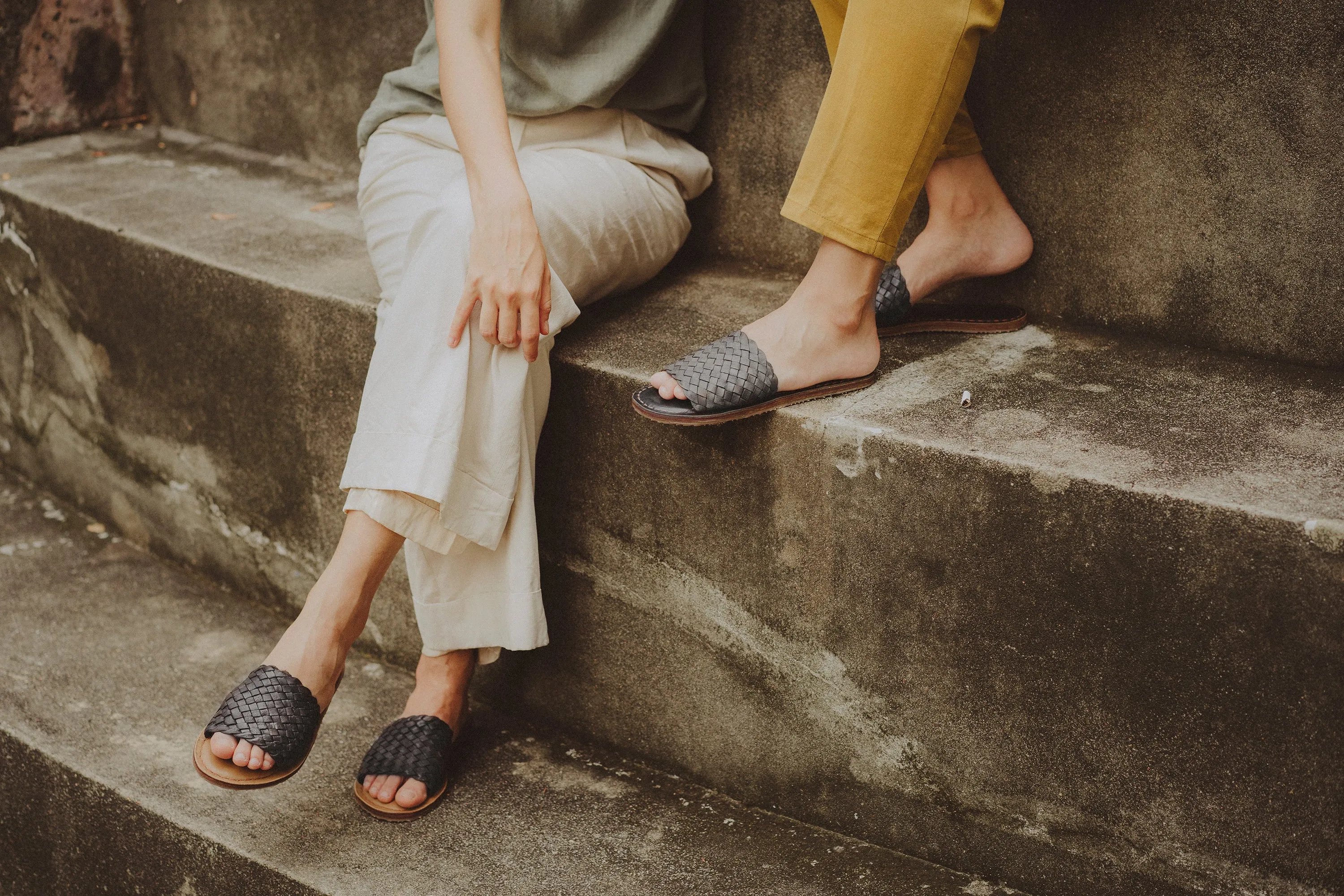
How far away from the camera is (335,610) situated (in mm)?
1672

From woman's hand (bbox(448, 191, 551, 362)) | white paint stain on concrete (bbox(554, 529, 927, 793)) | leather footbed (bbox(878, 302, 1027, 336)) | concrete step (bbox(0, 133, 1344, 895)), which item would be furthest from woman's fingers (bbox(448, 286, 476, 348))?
leather footbed (bbox(878, 302, 1027, 336))

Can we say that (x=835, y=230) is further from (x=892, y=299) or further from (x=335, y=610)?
(x=335, y=610)

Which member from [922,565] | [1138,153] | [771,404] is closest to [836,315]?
[771,404]

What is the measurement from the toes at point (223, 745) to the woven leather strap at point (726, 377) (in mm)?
753

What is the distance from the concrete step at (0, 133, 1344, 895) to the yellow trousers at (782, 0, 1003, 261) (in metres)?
0.26

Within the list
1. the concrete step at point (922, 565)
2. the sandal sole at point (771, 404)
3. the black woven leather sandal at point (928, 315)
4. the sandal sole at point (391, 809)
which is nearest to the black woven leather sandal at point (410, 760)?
the sandal sole at point (391, 809)

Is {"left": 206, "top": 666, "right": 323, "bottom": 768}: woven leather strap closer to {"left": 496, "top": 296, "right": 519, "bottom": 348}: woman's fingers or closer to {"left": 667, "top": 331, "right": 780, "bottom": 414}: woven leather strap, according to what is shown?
{"left": 496, "top": 296, "right": 519, "bottom": 348}: woman's fingers

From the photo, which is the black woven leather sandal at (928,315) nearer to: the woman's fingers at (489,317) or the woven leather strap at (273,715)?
the woman's fingers at (489,317)

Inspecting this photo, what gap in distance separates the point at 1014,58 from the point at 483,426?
1.05 metres

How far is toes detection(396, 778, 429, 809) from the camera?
5.85 ft

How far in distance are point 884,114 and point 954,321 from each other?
464 mm

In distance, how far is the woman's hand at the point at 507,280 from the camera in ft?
5.37

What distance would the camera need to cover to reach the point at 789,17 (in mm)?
2123

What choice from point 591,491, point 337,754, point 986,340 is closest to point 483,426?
point 591,491
